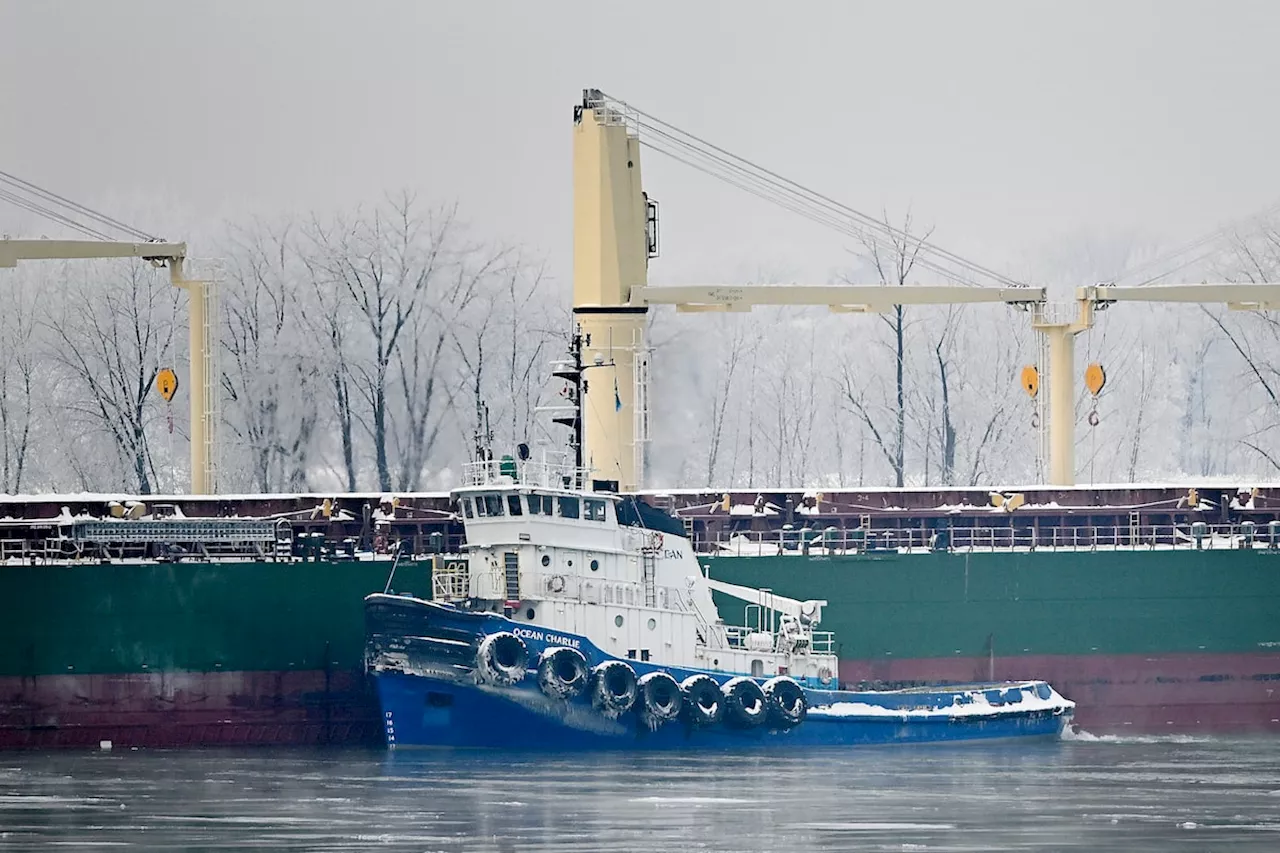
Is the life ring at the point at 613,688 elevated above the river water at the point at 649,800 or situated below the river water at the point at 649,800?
above

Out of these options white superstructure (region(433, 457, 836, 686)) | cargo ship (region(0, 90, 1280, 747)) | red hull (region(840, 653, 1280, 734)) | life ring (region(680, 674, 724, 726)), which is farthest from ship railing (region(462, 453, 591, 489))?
red hull (region(840, 653, 1280, 734))

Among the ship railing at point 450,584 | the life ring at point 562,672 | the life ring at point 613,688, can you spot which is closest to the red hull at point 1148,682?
the life ring at point 613,688

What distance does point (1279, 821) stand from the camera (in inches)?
1390

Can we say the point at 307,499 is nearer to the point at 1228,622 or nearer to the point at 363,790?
the point at 363,790

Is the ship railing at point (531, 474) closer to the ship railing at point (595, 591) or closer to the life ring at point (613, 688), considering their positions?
the ship railing at point (595, 591)

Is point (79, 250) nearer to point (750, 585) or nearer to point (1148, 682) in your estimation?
point (750, 585)

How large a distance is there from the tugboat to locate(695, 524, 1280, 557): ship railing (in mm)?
4079

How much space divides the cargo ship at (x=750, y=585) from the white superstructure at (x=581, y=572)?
3395 mm

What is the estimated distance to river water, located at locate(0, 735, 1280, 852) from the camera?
111 feet

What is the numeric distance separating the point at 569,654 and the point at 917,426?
29411 mm

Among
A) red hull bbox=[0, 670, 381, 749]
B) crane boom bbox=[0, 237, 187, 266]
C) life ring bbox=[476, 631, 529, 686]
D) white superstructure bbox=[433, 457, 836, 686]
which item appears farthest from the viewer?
crane boom bbox=[0, 237, 187, 266]

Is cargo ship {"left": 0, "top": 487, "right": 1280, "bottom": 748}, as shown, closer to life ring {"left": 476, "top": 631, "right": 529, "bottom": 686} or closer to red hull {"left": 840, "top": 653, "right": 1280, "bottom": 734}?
red hull {"left": 840, "top": 653, "right": 1280, "bottom": 734}

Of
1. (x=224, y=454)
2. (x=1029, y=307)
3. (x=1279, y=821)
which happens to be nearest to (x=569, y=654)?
(x=1279, y=821)

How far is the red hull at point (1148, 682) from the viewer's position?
45.9 m
